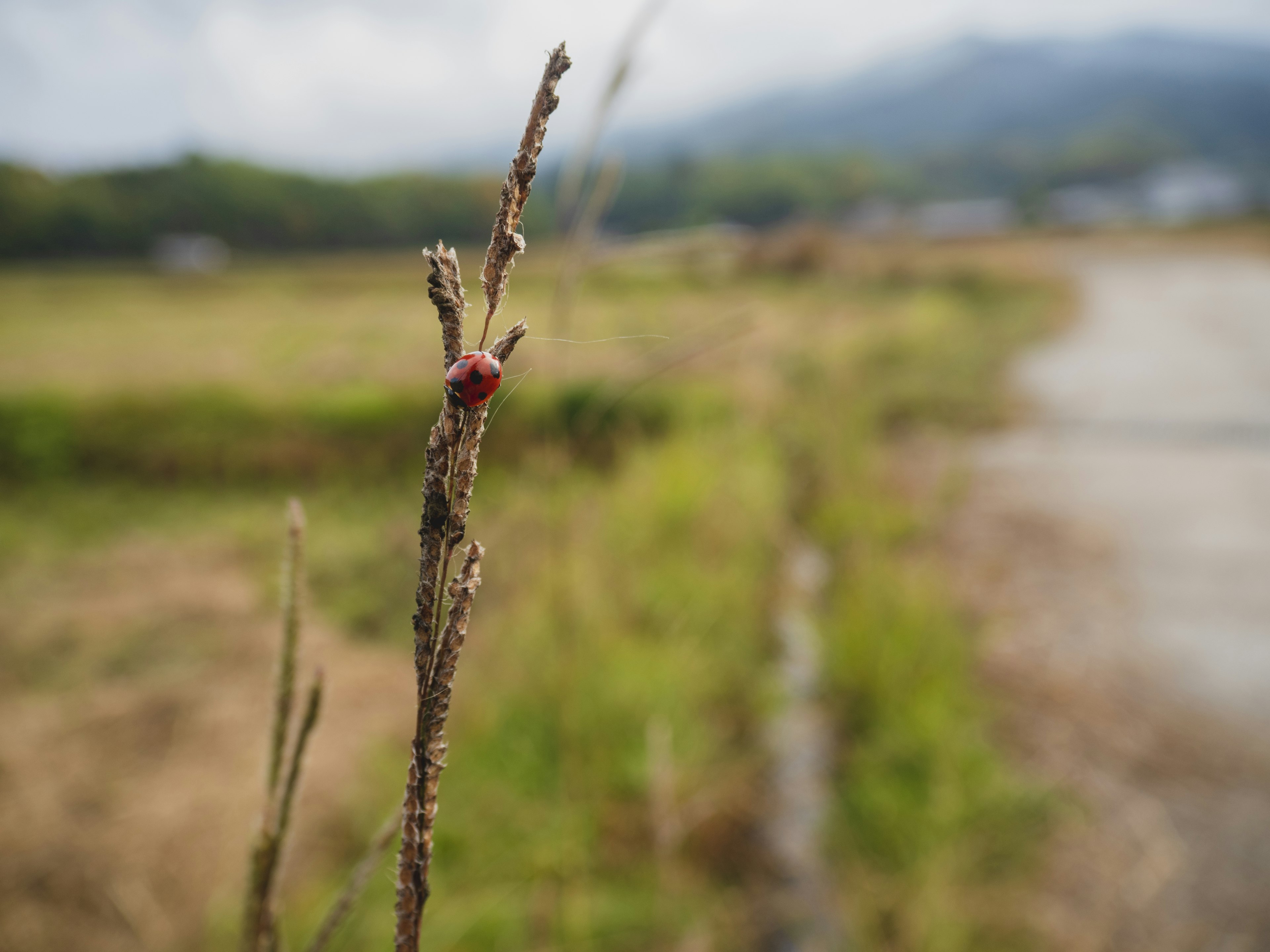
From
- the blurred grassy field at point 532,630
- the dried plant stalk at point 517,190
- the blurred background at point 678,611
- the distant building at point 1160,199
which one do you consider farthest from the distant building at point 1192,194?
the dried plant stalk at point 517,190

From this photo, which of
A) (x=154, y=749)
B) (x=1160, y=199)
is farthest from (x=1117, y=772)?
(x=1160, y=199)

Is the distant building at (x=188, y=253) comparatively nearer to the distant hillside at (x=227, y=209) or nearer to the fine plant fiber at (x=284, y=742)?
the distant hillside at (x=227, y=209)

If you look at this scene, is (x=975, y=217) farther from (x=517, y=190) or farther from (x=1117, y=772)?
(x=517, y=190)

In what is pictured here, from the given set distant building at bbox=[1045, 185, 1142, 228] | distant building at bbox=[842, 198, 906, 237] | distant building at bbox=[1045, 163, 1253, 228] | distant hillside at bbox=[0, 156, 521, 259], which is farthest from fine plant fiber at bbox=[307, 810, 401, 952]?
distant building at bbox=[1045, 185, 1142, 228]

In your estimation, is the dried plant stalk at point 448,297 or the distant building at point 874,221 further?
the distant building at point 874,221

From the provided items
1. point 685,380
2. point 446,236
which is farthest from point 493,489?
point 446,236

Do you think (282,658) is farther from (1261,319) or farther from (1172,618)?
(1261,319)
